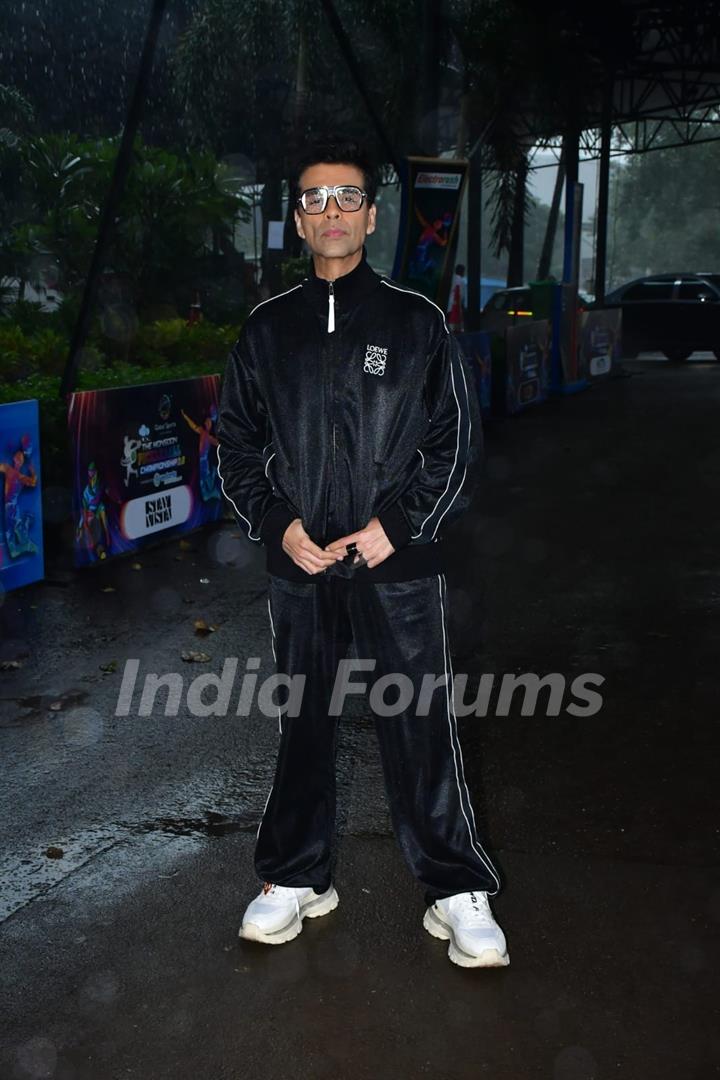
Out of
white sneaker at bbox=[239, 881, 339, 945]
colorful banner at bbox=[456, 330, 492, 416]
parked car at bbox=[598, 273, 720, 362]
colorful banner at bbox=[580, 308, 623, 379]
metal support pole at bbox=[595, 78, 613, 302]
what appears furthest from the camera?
metal support pole at bbox=[595, 78, 613, 302]

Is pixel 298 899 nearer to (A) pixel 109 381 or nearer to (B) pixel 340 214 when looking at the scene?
(B) pixel 340 214

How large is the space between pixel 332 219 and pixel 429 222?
35.2 ft

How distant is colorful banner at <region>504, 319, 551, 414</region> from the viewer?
1741cm

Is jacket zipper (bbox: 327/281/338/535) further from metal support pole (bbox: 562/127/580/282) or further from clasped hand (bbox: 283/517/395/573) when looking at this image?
metal support pole (bbox: 562/127/580/282)

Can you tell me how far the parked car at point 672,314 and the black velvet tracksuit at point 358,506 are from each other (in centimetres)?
2414

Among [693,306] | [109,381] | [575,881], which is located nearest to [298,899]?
[575,881]

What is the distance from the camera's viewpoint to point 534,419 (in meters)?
17.0

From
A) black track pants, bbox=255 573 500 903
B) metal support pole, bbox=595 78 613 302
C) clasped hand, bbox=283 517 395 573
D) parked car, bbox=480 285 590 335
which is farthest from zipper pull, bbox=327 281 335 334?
metal support pole, bbox=595 78 613 302

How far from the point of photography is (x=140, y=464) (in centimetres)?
877

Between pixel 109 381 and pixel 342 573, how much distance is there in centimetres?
700

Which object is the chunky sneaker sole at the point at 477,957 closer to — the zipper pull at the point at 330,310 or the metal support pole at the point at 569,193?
the zipper pull at the point at 330,310

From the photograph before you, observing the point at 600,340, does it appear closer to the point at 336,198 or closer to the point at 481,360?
the point at 481,360

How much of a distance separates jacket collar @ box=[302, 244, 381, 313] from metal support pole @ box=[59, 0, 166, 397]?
5.53 metres

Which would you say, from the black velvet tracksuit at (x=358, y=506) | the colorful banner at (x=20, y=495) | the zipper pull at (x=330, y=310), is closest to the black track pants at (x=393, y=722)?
the black velvet tracksuit at (x=358, y=506)
